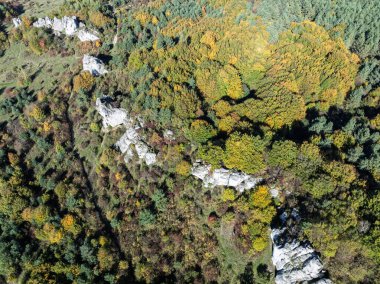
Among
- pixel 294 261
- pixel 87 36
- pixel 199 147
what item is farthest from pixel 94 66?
pixel 294 261

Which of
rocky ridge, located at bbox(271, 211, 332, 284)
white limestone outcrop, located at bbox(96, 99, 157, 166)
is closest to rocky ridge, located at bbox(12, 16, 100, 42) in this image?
white limestone outcrop, located at bbox(96, 99, 157, 166)

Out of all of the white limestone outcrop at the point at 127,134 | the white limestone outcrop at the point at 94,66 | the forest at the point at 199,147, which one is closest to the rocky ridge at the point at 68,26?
the forest at the point at 199,147

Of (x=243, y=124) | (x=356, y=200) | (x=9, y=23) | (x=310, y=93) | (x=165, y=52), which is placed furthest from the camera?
(x=9, y=23)

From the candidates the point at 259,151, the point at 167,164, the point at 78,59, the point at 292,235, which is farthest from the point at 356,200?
the point at 78,59

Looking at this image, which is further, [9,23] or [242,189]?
[9,23]

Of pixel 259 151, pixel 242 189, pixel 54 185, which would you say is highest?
pixel 259 151

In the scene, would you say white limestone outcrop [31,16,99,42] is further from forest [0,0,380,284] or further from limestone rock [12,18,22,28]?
limestone rock [12,18,22,28]

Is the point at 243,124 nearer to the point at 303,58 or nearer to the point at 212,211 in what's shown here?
the point at 212,211
